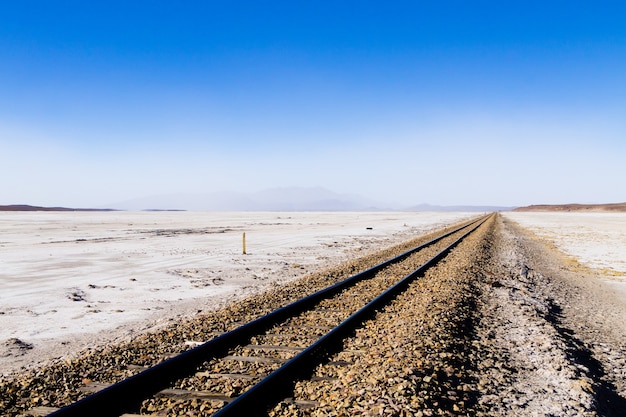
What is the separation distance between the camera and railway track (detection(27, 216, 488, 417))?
429 centimetres

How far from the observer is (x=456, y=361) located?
5.73 metres

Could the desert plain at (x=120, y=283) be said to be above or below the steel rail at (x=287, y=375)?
below

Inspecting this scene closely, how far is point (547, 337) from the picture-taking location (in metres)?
6.96

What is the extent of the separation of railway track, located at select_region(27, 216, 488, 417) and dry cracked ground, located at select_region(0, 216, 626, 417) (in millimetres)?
210

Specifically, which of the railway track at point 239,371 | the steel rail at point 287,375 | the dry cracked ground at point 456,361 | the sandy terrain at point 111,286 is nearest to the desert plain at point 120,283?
the sandy terrain at point 111,286

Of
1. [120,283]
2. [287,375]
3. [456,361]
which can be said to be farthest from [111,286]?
[456,361]

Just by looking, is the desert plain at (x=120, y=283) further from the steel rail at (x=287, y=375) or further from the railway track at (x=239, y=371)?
the steel rail at (x=287, y=375)

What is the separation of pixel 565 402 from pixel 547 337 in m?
2.49

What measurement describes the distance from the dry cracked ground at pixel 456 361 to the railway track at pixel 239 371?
0.21 m

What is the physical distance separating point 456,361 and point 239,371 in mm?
3007

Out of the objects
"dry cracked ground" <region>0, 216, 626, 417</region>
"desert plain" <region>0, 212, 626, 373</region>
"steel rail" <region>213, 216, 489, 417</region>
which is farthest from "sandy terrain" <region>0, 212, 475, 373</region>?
"steel rail" <region>213, 216, 489, 417</region>

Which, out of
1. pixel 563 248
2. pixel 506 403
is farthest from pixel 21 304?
pixel 563 248

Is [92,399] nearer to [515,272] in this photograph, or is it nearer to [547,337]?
[547,337]

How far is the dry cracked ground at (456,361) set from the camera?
4539mm
